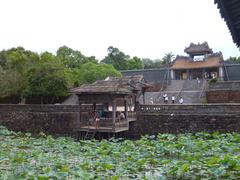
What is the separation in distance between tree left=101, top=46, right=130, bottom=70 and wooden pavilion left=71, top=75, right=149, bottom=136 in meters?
24.8

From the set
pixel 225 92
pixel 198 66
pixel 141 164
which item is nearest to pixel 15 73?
pixel 225 92

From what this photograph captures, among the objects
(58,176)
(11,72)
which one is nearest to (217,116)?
(58,176)

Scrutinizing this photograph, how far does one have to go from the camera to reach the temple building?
36.1 m

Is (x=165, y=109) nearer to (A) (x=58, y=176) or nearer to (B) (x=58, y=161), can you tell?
(B) (x=58, y=161)

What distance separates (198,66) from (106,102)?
861 inches

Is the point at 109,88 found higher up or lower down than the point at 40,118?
higher up

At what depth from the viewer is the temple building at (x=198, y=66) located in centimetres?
3612

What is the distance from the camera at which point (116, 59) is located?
1766 inches

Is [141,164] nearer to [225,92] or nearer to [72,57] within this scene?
[225,92]

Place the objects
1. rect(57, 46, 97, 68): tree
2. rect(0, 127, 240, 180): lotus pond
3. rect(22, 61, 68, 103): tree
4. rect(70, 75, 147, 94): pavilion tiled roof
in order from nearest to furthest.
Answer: rect(0, 127, 240, 180): lotus pond < rect(70, 75, 147, 94): pavilion tiled roof < rect(22, 61, 68, 103): tree < rect(57, 46, 97, 68): tree

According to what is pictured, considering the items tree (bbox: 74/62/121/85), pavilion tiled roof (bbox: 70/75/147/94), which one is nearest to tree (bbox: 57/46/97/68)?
tree (bbox: 74/62/121/85)

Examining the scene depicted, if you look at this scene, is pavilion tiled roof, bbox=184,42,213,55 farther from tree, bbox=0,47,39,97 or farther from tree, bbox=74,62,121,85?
tree, bbox=0,47,39,97

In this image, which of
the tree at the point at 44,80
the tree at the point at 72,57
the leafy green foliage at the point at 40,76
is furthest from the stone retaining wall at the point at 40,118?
the tree at the point at 72,57

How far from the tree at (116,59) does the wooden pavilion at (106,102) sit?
81.5 ft
